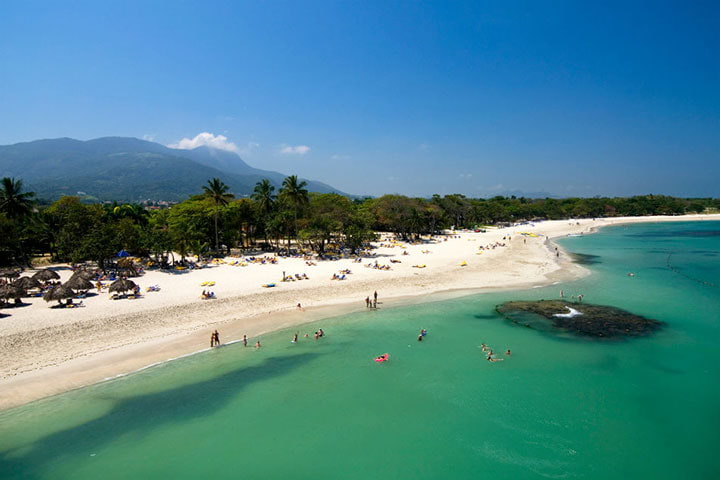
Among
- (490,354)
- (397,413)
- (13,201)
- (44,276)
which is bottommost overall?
(397,413)

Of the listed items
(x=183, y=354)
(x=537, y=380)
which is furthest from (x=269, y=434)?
(x=537, y=380)

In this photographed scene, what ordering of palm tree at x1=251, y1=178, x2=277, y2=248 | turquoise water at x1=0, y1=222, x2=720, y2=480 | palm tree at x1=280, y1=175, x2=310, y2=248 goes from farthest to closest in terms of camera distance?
palm tree at x1=251, y1=178, x2=277, y2=248 → palm tree at x1=280, y1=175, x2=310, y2=248 → turquoise water at x1=0, y1=222, x2=720, y2=480

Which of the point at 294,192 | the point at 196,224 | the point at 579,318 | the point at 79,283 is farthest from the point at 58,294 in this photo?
the point at 579,318

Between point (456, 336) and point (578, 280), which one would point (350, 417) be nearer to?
point (456, 336)

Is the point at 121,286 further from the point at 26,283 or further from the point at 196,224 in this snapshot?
the point at 196,224

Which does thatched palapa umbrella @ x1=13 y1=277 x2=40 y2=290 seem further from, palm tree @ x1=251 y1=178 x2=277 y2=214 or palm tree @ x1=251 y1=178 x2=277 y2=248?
palm tree @ x1=251 y1=178 x2=277 y2=214

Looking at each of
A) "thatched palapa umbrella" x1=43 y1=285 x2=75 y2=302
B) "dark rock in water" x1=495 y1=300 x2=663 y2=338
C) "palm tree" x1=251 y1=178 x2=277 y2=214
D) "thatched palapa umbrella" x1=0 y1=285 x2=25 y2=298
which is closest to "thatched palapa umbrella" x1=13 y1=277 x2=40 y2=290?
"thatched palapa umbrella" x1=0 y1=285 x2=25 y2=298
